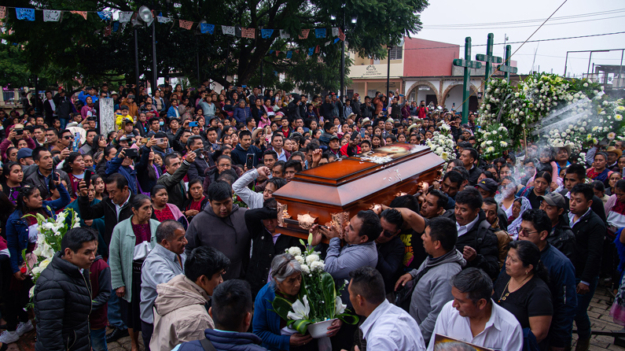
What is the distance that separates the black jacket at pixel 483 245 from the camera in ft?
9.56

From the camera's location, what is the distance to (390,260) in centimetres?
288

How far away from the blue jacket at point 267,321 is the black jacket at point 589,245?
8.68ft

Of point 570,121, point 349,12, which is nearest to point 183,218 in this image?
point 570,121

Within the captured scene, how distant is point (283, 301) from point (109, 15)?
34.7 ft

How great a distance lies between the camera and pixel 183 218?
12.6 feet

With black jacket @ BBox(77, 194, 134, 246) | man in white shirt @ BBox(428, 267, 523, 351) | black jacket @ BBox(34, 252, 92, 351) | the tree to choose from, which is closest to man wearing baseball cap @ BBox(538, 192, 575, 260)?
man in white shirt @ BBox(428, 267, 523, 351)

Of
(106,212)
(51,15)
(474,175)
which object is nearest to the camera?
(106,212)

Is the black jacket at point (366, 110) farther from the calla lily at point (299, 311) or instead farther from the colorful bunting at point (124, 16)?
the calla lily at point (299, 311)

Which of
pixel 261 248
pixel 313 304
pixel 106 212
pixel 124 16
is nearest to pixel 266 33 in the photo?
pixel 124 16

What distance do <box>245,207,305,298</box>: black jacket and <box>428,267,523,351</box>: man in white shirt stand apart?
1.42 metres

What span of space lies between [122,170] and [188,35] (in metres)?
9.89

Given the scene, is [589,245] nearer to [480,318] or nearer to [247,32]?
[480,318]

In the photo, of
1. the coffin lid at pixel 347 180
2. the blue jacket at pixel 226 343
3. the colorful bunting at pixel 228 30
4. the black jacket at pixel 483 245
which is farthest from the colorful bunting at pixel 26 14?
the black jacket at pixel 483 245

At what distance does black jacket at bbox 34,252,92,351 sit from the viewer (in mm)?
2531
